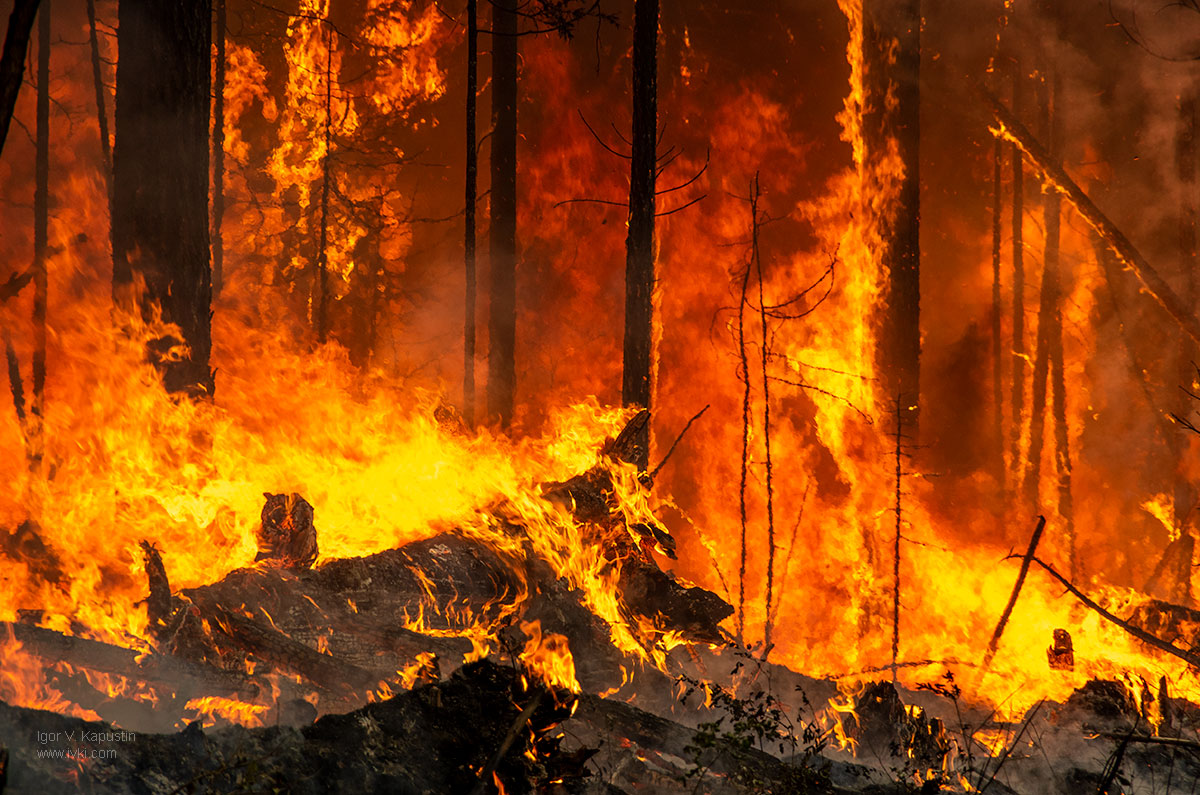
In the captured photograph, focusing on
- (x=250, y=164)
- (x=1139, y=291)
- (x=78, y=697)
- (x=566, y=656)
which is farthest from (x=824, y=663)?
(x=250, y=164)

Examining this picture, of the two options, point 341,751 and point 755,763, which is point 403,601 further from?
point 755,763

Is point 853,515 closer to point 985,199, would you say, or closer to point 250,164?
point 985,199

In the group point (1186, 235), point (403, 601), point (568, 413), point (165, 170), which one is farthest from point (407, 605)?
point (1186, 235)

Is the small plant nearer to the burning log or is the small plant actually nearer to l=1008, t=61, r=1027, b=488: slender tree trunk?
the burning log

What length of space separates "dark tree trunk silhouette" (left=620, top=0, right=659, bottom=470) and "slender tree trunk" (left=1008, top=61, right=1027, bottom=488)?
33.7 ft

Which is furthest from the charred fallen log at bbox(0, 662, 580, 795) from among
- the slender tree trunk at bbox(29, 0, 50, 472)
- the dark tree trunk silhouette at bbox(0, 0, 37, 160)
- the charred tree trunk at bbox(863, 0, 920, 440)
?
the slender tree trunk at bbox(29, 0, 50, 472)

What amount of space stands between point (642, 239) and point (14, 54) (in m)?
6.89

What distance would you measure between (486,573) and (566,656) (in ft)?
2.89

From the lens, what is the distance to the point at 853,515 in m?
14.7

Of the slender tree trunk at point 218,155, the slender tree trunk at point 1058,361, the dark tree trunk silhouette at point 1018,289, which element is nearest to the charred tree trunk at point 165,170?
the slender tree trunk at point 218,155

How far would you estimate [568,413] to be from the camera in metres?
9.82

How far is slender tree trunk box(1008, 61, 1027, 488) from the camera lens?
55.9ft

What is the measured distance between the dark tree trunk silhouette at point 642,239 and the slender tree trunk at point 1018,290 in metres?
10.3

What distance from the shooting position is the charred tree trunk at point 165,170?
7000 millimetres
